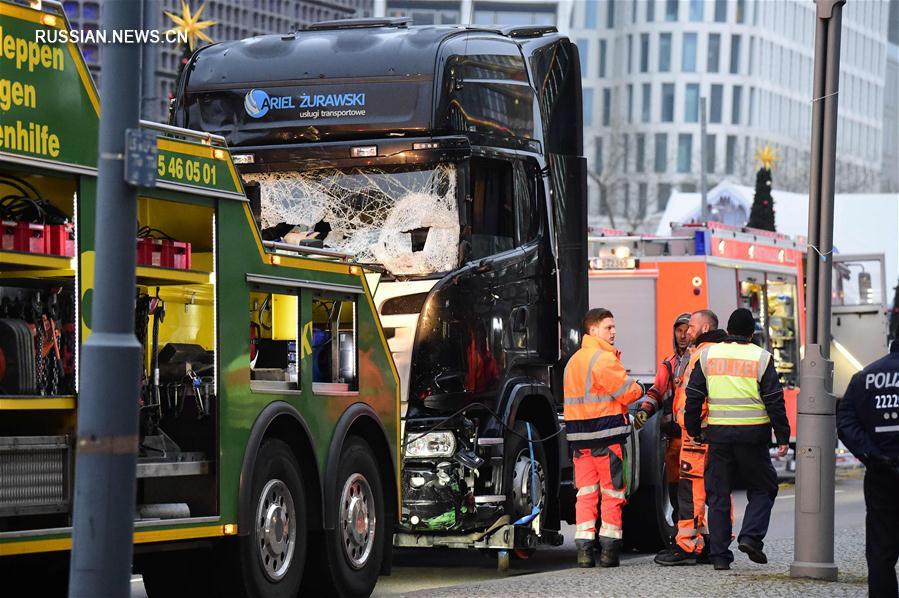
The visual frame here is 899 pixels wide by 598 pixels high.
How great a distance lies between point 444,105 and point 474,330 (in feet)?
5.10

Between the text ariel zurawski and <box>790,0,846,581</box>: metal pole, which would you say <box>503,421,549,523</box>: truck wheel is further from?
the text ariel zurawski

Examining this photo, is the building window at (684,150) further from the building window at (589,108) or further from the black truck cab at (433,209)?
the black truck cab at (433,209)

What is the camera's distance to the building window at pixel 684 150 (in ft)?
399

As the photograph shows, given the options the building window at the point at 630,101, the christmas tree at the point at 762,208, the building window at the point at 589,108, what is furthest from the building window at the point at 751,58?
the christmas tree at the point at 762,208

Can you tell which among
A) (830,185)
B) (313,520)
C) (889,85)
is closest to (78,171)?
(313,520)

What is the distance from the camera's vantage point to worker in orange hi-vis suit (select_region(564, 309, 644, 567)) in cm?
1219

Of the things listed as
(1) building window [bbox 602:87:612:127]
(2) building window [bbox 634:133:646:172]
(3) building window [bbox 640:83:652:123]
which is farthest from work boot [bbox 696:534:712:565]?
(3) building window [bbox 640:83:652:123]

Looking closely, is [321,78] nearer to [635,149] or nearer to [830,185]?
[830,185]

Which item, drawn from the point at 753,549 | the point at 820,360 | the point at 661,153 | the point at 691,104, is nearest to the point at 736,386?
the point at 820,360

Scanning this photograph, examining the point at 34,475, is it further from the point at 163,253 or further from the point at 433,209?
the point at 433,209

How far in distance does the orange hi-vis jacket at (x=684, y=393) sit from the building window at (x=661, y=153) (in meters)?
108

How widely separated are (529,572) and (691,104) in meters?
113

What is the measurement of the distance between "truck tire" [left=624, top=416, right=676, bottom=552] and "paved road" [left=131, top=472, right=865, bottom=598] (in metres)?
0.22

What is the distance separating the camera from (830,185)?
11609mm
